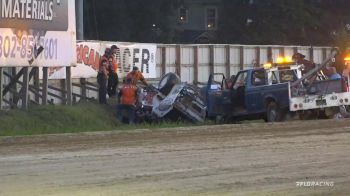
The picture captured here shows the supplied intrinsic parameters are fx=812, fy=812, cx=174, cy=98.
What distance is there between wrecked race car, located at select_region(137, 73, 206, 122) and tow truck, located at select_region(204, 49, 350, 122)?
496mm

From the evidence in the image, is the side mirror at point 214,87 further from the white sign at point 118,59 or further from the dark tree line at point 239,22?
the dark tree line at point 239,22

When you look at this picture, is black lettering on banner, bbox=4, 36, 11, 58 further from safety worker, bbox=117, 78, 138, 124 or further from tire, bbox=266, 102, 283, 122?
tire, bbox=266, 102, 283, 122

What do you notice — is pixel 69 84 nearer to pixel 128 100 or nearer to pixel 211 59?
pixel 128 100

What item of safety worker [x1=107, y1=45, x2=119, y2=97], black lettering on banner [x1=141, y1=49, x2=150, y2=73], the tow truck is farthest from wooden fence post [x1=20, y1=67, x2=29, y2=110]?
black lettering on banner [x1=141, y1=49, x2=150, y2=73]

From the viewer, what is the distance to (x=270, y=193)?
34.6 feet

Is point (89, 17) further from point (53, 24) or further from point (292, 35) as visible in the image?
point (53, 24)

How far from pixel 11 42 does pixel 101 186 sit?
12.8m

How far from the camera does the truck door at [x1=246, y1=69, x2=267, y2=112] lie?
24922 millimetres

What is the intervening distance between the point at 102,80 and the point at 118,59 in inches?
178

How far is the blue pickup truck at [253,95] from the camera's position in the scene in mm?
24594

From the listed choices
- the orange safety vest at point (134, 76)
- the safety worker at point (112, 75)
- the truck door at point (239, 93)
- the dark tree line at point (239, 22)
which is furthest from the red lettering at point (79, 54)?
the dark tree line at point (239, 22)

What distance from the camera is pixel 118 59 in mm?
30922

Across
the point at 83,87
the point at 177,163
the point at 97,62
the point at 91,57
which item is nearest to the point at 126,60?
the point at 97,62

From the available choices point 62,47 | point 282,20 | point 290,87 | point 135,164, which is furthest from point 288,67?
point 282,20
